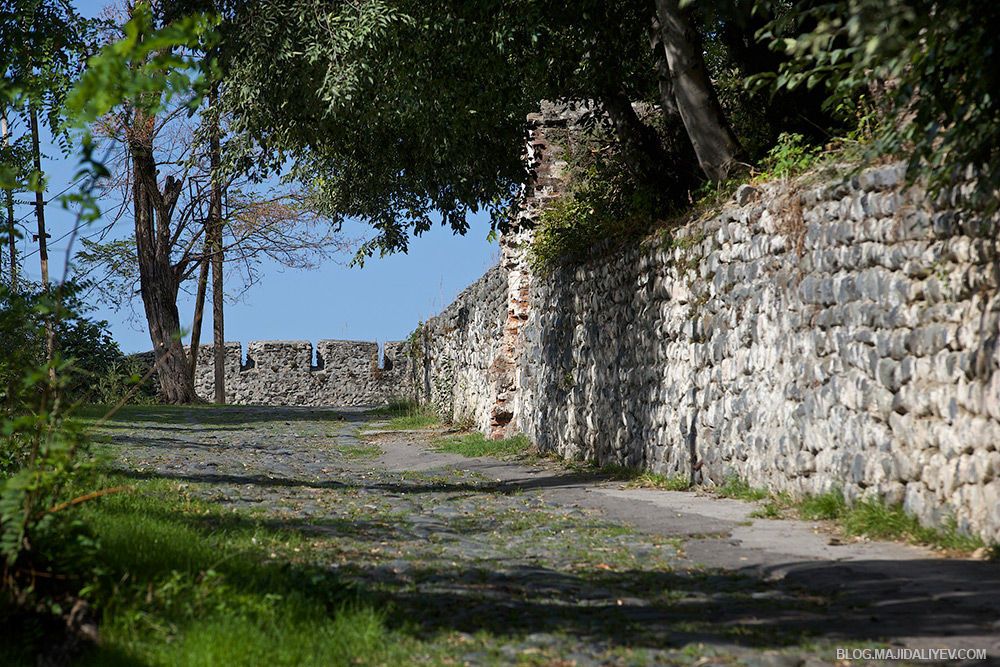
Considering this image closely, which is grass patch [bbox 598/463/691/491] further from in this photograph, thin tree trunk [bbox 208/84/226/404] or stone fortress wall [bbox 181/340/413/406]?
stone fortress wall [bbox 181/340/413/406]

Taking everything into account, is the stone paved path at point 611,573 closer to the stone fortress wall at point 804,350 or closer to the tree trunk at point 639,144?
the stone fortress wall at point 804,350

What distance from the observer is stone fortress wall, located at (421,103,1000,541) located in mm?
5293

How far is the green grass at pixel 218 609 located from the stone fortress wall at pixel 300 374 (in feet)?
76.2

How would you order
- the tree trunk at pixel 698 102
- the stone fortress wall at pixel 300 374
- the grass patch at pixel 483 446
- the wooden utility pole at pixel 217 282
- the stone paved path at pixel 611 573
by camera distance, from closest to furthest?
1. the stone paved path at pixel 611 573
2. the tree trunk at pixel 698 102
3. the grass patch at pixel 483 446
4. the wooden utility pole at pixel 217 282
5. the stone fortress wall at pixel 300 374

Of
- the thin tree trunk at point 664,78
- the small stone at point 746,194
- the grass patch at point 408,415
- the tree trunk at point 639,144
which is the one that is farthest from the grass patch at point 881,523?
the grass patch at point 408,415

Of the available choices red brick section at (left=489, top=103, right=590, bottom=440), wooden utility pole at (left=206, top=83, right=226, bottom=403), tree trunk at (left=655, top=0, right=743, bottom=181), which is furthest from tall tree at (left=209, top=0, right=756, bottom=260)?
wooden utility pole at (left=206, top=83, right=226, bottom=403)

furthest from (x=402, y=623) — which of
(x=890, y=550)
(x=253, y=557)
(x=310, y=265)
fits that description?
(x=310, y=265)

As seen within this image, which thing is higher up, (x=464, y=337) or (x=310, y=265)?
(x=310, y=265)

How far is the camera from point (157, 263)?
74.9ft

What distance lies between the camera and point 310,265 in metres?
25.3

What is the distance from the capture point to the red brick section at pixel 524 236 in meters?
13.1

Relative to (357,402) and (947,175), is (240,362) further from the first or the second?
(947,175)

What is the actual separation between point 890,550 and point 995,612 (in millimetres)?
1350

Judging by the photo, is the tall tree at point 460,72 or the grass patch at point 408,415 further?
the grass patch at point 408,415
